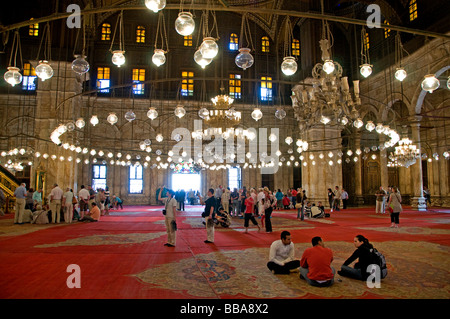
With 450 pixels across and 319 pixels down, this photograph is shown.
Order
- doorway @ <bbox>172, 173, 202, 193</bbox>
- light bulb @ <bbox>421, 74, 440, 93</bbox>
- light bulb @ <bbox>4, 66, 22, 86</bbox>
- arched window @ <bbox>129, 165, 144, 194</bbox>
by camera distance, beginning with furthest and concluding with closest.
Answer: doorway @ <bbox>172, 173, 202, 193</bbox>, arched window @ <bbox>129, 165, 144, 194</bbox>, light bulb @ <bbox>421, 74, 440, 93</bbox>, light bulb @ <bbox>4, 66, 22, 86</bbox>

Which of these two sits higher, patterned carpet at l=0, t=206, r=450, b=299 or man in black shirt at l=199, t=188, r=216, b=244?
man in black shirt at l=199, t=188, r=216, b=244

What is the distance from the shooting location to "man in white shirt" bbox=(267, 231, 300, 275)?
398 cm

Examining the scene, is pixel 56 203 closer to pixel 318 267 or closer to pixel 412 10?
pixel 318 267

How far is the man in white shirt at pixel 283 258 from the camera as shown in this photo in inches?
157

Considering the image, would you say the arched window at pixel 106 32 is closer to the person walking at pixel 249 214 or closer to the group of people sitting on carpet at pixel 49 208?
the group of people sitting on carpet at pixel 49 208

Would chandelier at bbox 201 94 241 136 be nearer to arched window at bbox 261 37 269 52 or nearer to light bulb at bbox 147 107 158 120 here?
light bulb at bbox 147 107 158 120

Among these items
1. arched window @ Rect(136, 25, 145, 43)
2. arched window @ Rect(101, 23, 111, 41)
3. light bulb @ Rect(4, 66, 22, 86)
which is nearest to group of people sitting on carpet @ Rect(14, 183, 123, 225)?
light bulb @ Rect(4, 66, 22, 86)

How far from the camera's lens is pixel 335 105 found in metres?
9.47

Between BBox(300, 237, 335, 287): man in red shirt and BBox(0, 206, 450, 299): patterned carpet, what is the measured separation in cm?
8

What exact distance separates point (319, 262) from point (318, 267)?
0.05 metres

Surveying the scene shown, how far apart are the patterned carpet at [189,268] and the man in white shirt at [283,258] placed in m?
0.11
